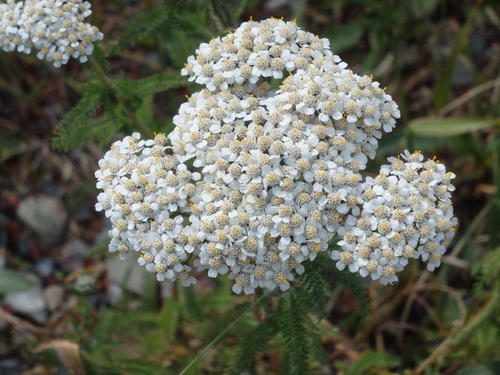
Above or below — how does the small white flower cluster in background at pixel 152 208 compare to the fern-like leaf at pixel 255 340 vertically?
above

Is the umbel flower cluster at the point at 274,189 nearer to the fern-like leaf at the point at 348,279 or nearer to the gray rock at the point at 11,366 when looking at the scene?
the fern-like leaf at the point at 348,279

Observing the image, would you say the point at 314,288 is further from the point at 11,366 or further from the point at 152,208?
the point at 11,366

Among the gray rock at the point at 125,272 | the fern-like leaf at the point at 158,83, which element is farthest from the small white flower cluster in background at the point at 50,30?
the gray rock at the point at 125,272

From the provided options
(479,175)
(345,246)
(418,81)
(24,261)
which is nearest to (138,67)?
(24,261)

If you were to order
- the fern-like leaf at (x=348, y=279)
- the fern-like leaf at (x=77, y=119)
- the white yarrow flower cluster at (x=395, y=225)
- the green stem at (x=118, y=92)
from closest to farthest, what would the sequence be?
the white yarrow flower cluster at (x=395, y=225) < the fern-like leaf at (x=348, y=279) < the fern-like leaf at (x=77, y=119) < the green stem at (x=118, y=92)

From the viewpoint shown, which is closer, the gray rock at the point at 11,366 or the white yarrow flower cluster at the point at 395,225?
the white yarrow flower cluster at the point at 395,225

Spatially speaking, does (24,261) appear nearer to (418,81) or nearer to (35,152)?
(35,152)

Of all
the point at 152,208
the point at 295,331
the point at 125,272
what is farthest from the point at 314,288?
the point at 125,272
